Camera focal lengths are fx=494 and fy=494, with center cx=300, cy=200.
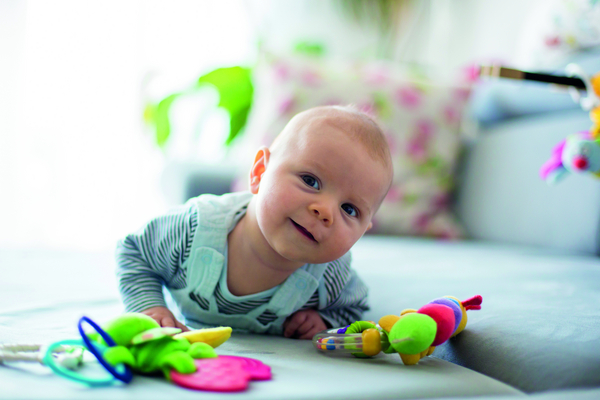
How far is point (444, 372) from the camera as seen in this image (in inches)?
23.6

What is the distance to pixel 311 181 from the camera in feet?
2.28

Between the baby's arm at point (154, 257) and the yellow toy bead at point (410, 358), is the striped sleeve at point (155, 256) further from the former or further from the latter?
the yellow toy bead at point (410, 358)

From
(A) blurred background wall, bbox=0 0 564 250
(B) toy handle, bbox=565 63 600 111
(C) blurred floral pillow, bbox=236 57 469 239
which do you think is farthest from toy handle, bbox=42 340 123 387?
(A) blurred background wall, bbox=0 0 564 250

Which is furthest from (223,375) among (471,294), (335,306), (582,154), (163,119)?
(163,119)

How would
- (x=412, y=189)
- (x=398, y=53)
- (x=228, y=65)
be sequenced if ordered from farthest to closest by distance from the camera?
(x=398, y=53), (x=228, y=65), (x=412, y=189)

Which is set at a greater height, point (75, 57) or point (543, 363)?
point (75, 57)

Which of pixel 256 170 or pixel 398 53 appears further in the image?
pixel 398 53

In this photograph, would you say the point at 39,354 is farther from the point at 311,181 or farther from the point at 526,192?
the point at 526,192

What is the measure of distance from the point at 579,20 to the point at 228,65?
4.85ft

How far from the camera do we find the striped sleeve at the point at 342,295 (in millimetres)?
816

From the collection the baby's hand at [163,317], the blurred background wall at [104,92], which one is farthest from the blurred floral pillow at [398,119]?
the baby's hand at [163,317]

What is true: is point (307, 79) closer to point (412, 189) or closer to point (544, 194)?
point (412, 189)

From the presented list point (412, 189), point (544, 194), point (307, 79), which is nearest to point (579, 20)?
point (544, 194)

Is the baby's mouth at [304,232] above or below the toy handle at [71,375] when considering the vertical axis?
above
